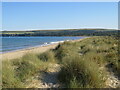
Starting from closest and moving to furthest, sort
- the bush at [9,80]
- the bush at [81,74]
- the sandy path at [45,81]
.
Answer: the bush at [9,80] < the bush at [81,74] < the sandy path at [45,81]

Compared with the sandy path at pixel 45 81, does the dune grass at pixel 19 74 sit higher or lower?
higher

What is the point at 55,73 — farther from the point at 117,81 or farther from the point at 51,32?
the point at 51,32

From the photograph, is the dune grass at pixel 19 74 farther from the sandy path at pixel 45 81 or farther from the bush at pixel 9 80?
the sandy path at pixel 45 81

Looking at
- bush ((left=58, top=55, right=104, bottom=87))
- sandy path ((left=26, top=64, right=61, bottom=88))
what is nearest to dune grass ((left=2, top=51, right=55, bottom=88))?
sandy path ((left=26, top=64, right=61, bottom=88))

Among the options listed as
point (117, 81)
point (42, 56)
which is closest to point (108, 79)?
point (117, 81)

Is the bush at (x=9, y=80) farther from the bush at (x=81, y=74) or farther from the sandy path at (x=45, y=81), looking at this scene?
the bush at (x=81, y=74)

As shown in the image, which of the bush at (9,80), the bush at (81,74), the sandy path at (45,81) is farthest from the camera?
the sandy path at (45,81)

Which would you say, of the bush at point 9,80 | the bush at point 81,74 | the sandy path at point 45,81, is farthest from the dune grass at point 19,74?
the bush at point 81,74

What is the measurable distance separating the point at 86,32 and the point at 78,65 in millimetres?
156738

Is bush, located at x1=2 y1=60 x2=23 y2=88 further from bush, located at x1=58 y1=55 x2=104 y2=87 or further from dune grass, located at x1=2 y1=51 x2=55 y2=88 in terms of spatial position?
bush, located at x1=58 y1=55 x2=104 y2=87

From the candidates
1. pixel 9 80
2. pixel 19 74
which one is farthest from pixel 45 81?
pixel 9 80

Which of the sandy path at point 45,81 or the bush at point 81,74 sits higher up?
the bush at point 81,74

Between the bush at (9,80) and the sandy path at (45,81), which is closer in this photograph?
the bush at (9,80)

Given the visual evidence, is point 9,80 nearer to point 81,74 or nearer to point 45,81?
point 45,81
